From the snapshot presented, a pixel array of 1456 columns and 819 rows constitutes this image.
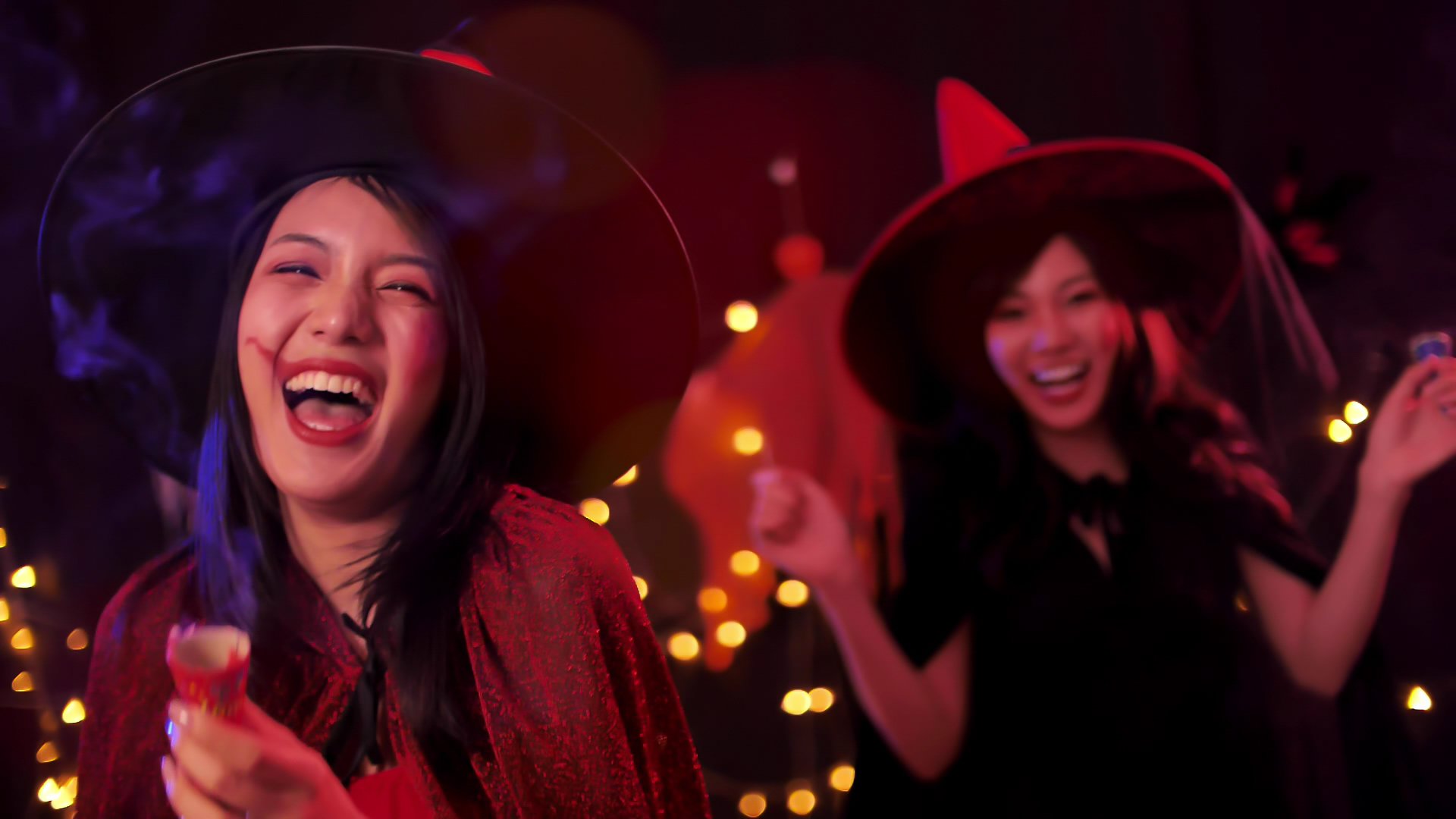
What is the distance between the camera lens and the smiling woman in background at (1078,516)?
130 cm

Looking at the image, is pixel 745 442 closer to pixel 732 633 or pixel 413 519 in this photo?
pixel 732 633

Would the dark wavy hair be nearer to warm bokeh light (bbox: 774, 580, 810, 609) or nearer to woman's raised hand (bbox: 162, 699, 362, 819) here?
warm bokeh light (bbox: 774, 580, 810, 609)

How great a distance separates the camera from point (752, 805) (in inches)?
52.3

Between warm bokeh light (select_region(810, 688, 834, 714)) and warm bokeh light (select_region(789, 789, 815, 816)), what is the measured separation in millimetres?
112

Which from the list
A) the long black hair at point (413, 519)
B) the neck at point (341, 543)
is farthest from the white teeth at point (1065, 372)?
the neck at point (341, 543)

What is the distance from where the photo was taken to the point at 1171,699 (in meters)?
1.30

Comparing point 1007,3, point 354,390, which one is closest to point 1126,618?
point 1007,3

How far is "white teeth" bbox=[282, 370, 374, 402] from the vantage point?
1026 mm

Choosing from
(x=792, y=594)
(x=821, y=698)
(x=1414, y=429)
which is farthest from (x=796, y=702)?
(x=1414, y=429)

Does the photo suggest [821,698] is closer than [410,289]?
No

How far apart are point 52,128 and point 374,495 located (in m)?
0.73

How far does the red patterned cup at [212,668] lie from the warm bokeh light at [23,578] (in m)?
0.68

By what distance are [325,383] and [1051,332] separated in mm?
923

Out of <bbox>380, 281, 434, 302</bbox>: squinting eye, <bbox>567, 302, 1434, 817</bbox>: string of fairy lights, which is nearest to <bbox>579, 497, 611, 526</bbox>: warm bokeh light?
<bbox>567, 302, 1434, 817</bbox>: string of fairy lights
